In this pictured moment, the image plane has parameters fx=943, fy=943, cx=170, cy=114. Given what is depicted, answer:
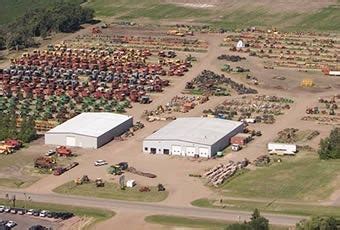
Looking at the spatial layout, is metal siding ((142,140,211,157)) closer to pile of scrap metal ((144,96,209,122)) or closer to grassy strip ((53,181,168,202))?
grassy strip ((53,181,168,202))

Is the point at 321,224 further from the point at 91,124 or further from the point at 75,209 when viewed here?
the point at 91,124

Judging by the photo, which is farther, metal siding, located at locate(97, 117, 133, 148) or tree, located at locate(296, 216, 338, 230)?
metal siding, located at locate(97, 117, 133, 148)

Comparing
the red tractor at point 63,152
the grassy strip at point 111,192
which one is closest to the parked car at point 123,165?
the grassy strip at point 111,192

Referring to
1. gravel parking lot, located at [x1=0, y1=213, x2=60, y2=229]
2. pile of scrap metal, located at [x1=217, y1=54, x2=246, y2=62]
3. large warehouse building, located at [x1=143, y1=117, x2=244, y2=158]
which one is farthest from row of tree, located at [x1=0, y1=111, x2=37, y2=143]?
pile of scrap metal, located at [x1=217, y1=54, x2=246, y2=62]

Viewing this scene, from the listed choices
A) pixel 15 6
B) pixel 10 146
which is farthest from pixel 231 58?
pixel 15 6

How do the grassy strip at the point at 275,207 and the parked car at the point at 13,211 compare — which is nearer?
the grassy strip at the point at 275,207

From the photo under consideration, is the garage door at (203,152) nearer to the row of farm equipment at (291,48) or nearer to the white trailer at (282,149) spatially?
the white trailer at (282,149)
